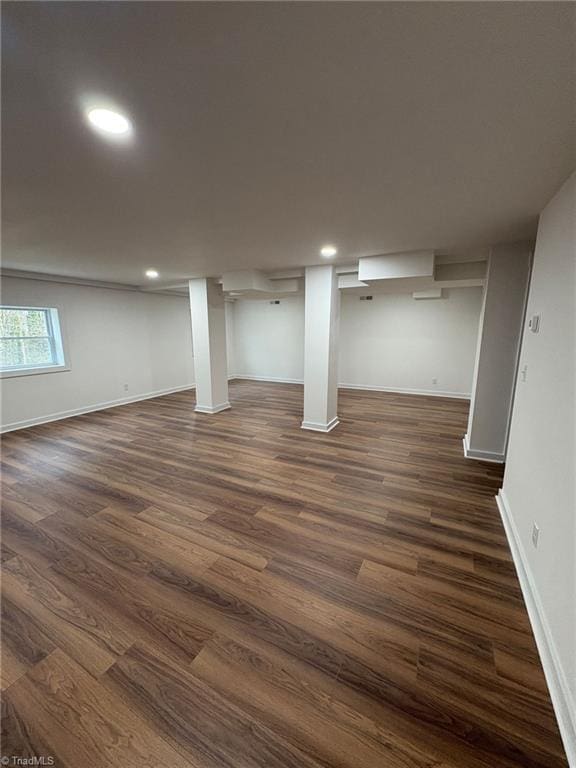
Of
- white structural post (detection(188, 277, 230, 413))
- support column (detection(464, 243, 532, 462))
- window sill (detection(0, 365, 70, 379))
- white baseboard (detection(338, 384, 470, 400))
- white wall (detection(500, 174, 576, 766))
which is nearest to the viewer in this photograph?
white wall (detection(500, 174, 576, 766))

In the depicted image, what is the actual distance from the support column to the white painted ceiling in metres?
0.76

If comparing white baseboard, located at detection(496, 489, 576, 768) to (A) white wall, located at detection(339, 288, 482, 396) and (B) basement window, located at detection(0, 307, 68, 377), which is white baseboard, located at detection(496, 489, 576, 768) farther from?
(B) basement window, located at detection(0, 307, 68, 377)

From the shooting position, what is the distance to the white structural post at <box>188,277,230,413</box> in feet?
16.5

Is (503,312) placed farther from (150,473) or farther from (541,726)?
(150,473)

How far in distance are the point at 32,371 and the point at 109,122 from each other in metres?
4.84

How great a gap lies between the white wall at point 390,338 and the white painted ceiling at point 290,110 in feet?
13.3

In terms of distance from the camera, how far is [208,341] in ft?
16.7

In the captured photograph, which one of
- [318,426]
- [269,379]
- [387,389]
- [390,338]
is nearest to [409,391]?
[387,389]

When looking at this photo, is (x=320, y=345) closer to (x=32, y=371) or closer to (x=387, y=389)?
(x=387, y=389)

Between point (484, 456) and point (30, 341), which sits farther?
point (30, 341)

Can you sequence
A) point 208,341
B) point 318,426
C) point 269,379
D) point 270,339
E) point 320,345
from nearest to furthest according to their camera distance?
point 320,345 → point 318,426 → point 208,341 → point 270,339 → point 269,379

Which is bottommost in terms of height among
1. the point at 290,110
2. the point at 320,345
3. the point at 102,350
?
the point at 102,350

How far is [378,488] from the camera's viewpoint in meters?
2.88

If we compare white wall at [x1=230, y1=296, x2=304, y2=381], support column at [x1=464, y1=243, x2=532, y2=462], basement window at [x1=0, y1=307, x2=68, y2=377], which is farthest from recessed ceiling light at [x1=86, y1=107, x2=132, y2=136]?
white wall at [x1=230, y1=296, x2=304, y2=381]
